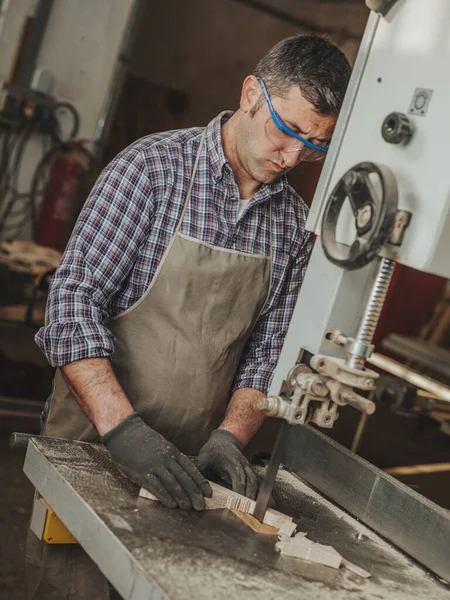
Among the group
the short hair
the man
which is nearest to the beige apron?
the man

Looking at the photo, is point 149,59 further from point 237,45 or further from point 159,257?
point 159,257

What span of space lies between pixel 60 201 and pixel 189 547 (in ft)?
10.0

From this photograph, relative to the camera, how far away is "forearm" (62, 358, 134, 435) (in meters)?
1.50

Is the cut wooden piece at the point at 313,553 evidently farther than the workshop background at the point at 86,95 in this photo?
No

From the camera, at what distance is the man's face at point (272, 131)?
5.33 ft

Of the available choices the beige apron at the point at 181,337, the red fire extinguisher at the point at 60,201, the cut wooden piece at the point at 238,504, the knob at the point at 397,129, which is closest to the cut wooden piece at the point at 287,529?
the cut wooden piece at the point at 238,504

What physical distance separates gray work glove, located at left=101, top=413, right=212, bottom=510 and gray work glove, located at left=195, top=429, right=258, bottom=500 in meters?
0.12

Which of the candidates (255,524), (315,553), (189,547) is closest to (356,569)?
(315,553)

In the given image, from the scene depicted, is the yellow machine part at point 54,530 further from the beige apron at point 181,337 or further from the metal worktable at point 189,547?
the beige apron at point 181,337

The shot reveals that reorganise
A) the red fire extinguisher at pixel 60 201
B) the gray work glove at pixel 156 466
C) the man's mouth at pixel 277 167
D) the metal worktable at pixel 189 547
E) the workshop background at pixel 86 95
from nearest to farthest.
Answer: the metal worktable at pixel 189 547
the gray work glove at pixel 156 466
the man's mouth at pixel 277 167
the workshop background at pixel 86 95
the red fire extinguisher at pixel 60 201

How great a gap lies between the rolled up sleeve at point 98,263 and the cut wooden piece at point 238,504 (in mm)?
369

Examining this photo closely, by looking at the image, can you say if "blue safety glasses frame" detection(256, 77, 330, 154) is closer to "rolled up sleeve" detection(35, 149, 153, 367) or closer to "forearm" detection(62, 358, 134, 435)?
"rolled up sleeve" detection(35, 149, 153, 367)

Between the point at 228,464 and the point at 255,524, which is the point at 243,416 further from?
the point at 255,524

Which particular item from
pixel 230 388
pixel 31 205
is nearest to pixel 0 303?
pixel 31 205
